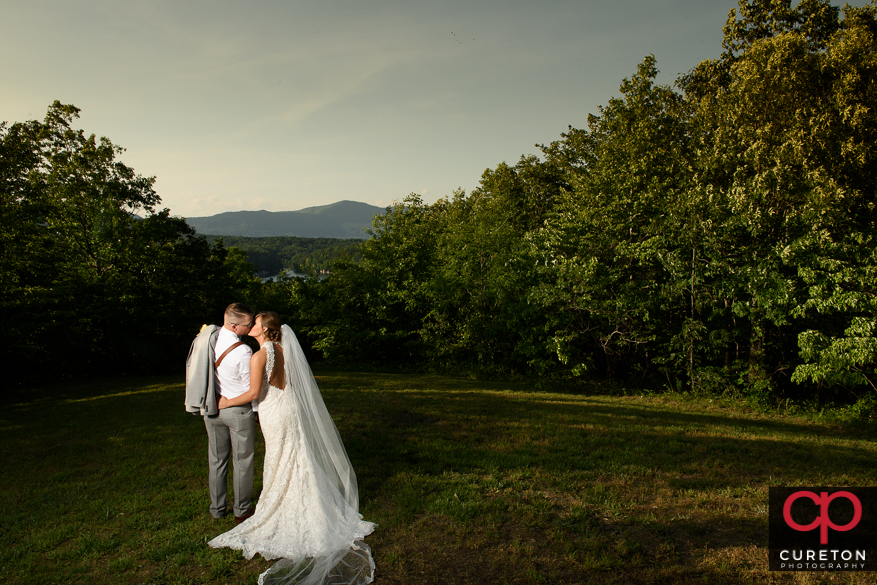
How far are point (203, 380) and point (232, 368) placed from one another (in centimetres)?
33

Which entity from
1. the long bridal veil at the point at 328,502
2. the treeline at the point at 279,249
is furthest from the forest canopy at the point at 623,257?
the treeline at the point at 279,249

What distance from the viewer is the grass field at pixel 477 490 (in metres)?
4.45

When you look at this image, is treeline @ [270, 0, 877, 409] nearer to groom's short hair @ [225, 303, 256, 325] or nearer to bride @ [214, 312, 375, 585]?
bride @ [214, 312, 375, 585]

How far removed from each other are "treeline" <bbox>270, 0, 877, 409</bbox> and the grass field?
10.3ft

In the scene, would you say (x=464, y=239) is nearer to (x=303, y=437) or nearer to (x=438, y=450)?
(x=438, y=450)

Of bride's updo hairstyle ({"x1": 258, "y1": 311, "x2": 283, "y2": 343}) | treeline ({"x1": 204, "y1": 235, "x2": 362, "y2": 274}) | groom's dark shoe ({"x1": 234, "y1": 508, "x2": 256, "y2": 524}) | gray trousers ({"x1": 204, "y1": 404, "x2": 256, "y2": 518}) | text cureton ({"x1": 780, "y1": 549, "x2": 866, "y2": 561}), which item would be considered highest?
treeline ({"x1": 204, "y1": 235, "x2": 362, "y2": 274})

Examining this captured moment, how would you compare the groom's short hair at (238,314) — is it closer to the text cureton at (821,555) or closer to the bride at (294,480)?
the bride at (294,480)

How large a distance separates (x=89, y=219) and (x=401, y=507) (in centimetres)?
2443

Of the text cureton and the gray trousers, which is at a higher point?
the gray trousers

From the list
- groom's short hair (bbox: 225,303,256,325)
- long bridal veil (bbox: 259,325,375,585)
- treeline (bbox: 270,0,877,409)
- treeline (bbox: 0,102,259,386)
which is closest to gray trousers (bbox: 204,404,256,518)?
long bridal veil (bbox: 259,325,375,585)

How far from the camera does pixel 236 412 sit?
5.10 meters

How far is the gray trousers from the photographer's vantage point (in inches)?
201

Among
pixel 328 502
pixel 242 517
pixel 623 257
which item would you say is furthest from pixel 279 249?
pixel 328 502

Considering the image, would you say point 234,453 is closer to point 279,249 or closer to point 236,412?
point 236,412
